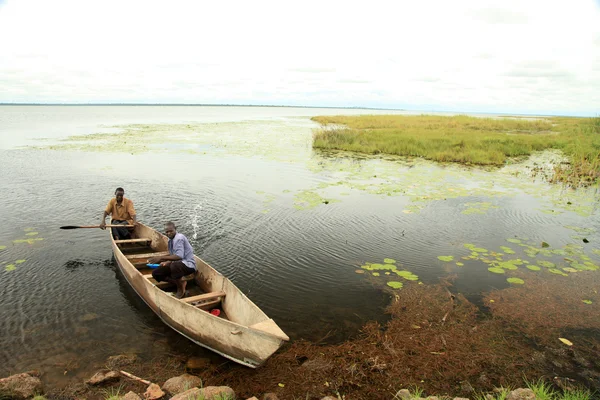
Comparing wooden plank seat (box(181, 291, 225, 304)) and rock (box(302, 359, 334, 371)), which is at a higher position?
wooden plank seat (box(181, 291, 225, 304))

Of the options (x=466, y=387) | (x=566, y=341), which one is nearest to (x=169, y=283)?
(x=466, y=387)

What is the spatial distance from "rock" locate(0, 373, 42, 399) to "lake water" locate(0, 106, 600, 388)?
35 cm

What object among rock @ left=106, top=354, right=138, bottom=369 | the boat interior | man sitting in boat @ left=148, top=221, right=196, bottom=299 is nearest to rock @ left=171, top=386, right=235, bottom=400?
rock @ left=106, top=354, right=138, bottom=369

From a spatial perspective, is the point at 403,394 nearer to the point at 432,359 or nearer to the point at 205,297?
the point at 432,359

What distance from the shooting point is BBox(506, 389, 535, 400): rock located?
4852 mm

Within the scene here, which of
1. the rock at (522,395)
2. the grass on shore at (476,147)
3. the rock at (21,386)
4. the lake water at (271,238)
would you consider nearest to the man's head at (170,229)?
the lake water at (271,238)

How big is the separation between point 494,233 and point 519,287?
382cm

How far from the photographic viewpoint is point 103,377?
560 cm

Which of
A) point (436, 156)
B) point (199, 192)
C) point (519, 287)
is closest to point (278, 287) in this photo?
point (519, 287)

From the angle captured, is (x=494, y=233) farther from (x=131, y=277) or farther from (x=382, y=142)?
(x=382, y=142)

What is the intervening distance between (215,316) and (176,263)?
2105mm

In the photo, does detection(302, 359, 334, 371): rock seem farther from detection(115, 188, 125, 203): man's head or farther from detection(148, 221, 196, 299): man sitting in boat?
detection(115, 188, 125, 203): man's head

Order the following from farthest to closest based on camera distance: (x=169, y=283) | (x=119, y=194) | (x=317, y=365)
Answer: (x=119, y=194) → (x=169, y=283) → (x=317, y=365)

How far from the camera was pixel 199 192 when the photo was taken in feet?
54.0
